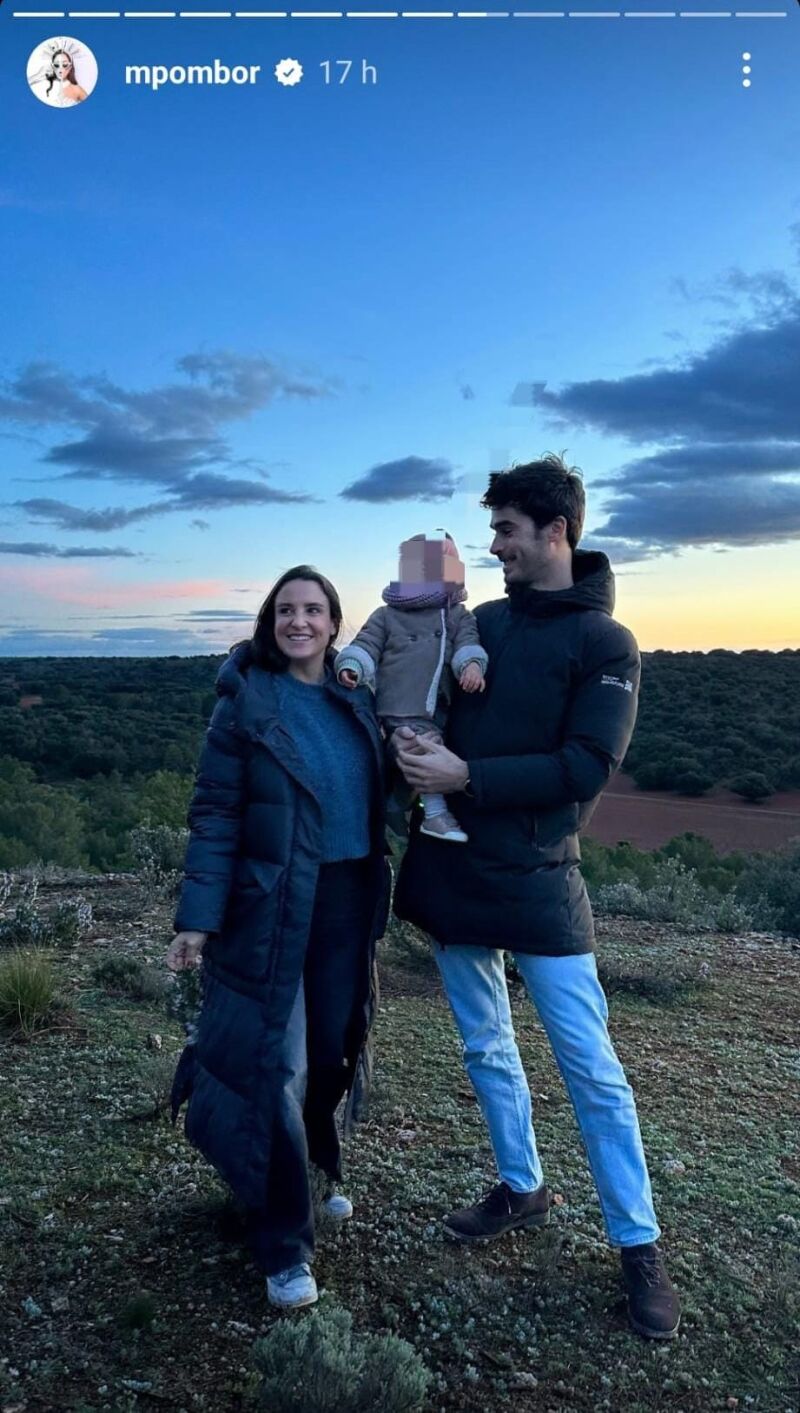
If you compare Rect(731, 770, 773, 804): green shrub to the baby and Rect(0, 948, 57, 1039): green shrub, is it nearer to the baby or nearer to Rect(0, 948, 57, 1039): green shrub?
Rect(0, 948, 57, 1039): green shrub

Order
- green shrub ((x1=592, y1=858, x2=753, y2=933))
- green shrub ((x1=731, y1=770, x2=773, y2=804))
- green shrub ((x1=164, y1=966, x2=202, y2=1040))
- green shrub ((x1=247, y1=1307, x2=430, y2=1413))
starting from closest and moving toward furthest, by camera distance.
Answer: green shrub ((x1=247, y1=1307, x2=430, y2=1413)) < green shrub ((x1=164, y1=966, x2=202, y2=1040)) < green shrub ((x1=592, y1=858, x2=753, y2=933)) < green shrub ((x1=731, y1=770, x2=773, y2=804))

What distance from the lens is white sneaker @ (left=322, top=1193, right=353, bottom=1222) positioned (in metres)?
3.91

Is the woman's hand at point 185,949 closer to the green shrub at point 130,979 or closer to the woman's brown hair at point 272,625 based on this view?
the woman's brown hair at point 272,625

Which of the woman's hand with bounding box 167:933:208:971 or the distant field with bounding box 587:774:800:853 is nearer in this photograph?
the woman's hand with bounding box 167:933:208:971

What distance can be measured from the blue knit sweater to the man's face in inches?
26.7

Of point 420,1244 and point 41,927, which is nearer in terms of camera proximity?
point 420,1244

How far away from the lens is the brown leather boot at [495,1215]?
384cm

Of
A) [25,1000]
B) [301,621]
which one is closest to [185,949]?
[301,621]

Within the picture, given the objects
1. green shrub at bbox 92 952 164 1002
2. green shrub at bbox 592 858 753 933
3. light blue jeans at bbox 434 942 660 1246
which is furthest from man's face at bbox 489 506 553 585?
green shrub at bbox 592 858 753 933

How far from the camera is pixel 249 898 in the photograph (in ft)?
10.9

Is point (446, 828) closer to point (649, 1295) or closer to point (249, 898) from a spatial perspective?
point (249, 898)

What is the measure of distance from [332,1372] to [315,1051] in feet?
3.07

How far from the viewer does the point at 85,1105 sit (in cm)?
495

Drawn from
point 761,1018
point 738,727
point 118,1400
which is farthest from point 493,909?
point 738,727
